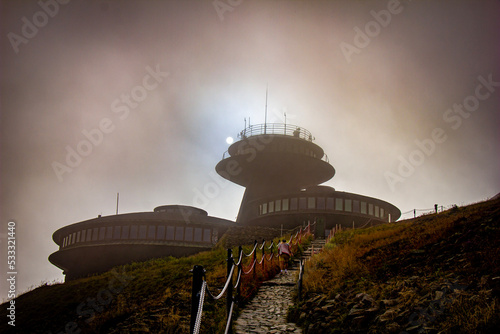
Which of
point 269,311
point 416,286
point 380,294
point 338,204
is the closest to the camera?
point 416,286

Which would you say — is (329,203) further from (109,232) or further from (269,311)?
(269,311)

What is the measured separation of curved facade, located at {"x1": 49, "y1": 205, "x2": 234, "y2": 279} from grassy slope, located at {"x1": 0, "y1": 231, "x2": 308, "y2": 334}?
7.17 metres

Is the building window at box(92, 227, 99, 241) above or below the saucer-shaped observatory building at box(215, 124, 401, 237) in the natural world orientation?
below

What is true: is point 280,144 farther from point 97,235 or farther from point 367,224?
point 97,235

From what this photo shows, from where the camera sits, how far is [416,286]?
32.6ft

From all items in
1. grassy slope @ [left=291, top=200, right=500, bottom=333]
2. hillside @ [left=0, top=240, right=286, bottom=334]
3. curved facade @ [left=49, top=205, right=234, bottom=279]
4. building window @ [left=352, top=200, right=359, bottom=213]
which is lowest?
hillside @ [left=0, top=240, right=286, bottom=334]

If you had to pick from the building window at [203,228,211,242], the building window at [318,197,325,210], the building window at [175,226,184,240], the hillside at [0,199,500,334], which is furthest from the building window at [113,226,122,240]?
the building window at [318,197,325,210]

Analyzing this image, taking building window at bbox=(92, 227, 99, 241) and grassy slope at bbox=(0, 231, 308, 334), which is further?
building window at bbox=(92, 227, 99, 241)

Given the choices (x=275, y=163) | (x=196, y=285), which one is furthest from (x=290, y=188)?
(x=196, y=285)

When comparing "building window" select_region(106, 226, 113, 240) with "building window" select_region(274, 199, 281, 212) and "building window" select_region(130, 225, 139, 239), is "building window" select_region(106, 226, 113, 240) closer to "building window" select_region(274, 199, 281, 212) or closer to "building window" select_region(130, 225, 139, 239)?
"building window" select_region(130, 225, 139, 239)

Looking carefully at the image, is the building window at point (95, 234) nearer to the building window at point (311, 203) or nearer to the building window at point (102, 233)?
the building window at point (102, 233)

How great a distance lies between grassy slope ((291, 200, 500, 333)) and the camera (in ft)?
25.8

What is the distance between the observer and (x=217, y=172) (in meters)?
55.7

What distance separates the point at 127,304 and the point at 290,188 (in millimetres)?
36143
